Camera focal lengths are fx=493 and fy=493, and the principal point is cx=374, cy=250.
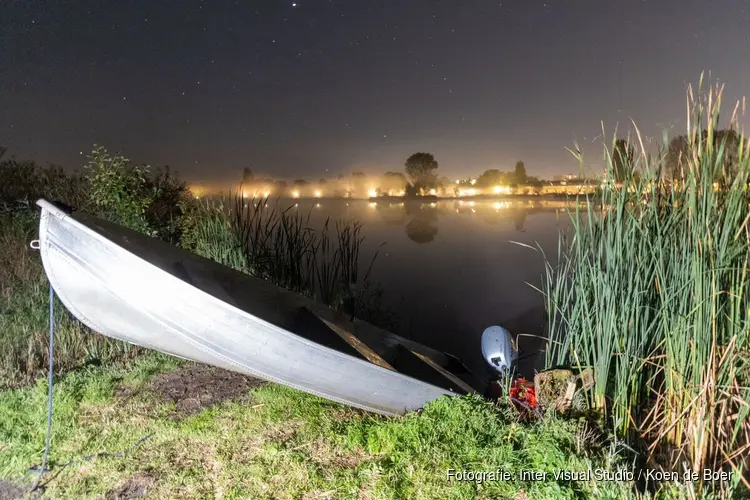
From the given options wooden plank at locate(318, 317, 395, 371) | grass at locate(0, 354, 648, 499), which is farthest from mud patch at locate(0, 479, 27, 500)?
wooden plank at locate(318, 317, 395, 371)

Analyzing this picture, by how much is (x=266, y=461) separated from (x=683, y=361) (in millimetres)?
1943

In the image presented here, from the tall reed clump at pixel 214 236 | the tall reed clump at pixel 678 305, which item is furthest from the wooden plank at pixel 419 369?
the tall reed clump at pixel 214 236

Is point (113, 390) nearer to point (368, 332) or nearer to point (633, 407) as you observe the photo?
point (368, 332)

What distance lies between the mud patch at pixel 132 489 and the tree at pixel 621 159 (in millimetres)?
2695

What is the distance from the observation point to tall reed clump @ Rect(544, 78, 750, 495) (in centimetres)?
216

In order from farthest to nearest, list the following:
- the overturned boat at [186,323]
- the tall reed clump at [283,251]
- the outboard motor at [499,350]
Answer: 1. the tall reed clump at [283,251]
2. the outboard motor at [499,350]
3. the overturned boat at [186,323]

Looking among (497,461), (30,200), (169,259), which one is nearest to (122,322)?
(169,259)

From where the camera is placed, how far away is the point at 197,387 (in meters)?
3.29

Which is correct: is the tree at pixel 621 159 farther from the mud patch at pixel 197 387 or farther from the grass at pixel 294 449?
the mud patch at pixel 197 387

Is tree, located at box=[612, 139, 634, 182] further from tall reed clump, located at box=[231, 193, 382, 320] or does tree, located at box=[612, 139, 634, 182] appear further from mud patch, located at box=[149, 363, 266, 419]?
tall reed clump, located at box=[231, 193, 382, 320]

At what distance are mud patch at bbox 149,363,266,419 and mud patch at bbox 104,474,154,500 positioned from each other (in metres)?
0.62

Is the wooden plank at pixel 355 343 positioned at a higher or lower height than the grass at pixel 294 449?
higher

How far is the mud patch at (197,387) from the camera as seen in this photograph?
3.04 meters

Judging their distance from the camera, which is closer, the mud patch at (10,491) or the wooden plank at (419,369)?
the mud patch at (10,491)
